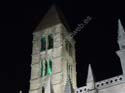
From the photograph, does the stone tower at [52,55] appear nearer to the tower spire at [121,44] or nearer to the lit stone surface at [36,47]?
the lit stone surface at [36,47]

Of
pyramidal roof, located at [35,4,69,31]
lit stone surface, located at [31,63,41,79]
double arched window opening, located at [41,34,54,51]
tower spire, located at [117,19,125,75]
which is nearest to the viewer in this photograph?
tower spire, located at [117,19,125,75]

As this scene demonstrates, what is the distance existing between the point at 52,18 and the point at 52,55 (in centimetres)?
456

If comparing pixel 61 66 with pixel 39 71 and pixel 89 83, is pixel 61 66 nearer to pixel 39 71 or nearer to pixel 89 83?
pixel 39 71

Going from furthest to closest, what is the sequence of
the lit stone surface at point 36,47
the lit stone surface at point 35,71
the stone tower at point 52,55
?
the lit stone surface at point 36,47 → the lit stone surface at point 35,71 → the stone tower at point 52,55

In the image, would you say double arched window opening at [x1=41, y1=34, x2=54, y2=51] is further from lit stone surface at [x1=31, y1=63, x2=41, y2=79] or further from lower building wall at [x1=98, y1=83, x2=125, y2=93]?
lower building wall at [x1=98, y1=83, x2=125, y2=93]

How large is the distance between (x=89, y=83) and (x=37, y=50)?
997cm

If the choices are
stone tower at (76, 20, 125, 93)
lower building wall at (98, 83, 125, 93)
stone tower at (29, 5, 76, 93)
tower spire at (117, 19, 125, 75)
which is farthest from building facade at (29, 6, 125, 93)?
tower spire at (117, 19, 125, 75)

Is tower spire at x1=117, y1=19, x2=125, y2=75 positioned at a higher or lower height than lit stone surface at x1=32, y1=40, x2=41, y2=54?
lower

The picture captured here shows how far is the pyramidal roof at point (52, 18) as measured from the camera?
40562mm

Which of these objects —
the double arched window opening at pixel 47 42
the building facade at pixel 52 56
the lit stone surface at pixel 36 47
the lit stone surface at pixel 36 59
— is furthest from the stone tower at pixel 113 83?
the lit stone surface at pixel 36 47

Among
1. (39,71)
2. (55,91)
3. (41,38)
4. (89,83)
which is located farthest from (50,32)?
(89,83)

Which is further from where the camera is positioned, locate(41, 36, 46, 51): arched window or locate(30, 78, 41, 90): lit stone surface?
locate(41, 36, 46, 51): arched window

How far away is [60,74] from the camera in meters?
36.7

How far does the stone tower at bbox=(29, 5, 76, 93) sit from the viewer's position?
121ft
